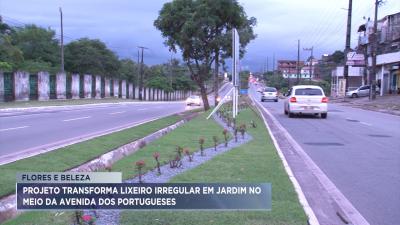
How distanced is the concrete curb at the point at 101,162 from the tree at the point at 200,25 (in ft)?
38.9

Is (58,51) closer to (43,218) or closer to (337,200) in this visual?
(337,200)

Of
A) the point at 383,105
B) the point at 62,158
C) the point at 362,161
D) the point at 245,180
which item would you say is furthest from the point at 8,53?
the point at 245,180

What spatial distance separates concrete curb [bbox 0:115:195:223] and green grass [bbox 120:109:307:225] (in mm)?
1512

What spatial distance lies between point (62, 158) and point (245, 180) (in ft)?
13.4

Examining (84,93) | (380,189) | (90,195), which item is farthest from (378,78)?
(90,195)

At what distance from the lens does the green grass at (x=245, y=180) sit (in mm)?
6164

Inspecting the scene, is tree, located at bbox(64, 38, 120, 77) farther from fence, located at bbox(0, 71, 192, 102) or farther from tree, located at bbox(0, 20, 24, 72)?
tree, located at bbox(0, 20, 24, 72)

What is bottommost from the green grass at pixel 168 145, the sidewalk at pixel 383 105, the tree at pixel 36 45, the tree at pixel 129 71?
the sidewalk at pixel 383 105

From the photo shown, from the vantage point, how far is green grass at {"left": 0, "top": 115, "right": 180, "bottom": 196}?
8.44 m

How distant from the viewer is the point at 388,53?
63.0 meters

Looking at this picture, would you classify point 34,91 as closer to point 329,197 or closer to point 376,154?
point 376,154

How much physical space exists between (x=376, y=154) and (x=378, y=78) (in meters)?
61.4

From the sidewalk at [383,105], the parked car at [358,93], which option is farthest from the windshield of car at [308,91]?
the parked car at [358,93]

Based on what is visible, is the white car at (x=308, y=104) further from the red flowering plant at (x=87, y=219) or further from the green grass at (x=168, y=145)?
the red flowering plant at (x=87, y=219)
